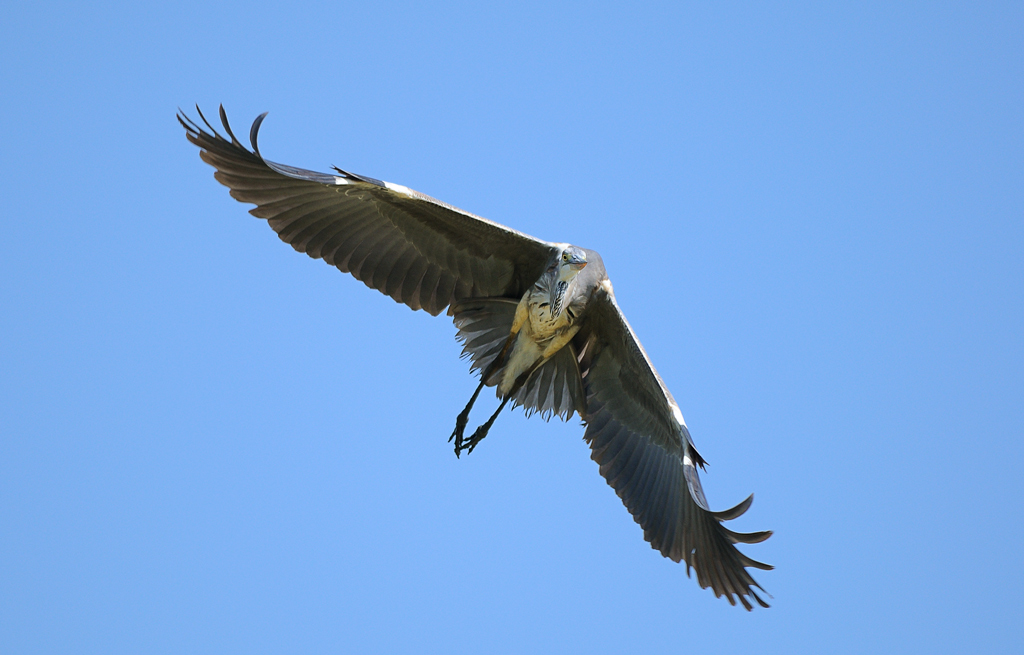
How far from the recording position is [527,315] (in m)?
8.50

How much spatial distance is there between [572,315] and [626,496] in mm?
1817

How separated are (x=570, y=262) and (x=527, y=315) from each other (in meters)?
0.71

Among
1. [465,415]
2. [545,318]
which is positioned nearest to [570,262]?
[545,318]

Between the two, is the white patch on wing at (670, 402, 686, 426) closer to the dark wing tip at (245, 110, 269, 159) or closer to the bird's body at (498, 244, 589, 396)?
the bird's body at (498, 244, 589, 396)

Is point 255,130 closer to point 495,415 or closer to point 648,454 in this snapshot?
point 495,415

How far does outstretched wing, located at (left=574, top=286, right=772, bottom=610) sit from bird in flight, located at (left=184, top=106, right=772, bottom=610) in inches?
0.4

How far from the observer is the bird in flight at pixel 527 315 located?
8.20 m

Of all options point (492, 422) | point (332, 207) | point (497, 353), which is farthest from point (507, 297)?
point (332, 207)

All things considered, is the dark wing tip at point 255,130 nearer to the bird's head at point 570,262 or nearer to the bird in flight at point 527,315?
the bird in flight at point 527,315

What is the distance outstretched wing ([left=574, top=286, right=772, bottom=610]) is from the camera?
8.41 meters

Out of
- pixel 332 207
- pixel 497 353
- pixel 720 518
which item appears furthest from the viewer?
pixel 497 353

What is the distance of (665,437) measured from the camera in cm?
883

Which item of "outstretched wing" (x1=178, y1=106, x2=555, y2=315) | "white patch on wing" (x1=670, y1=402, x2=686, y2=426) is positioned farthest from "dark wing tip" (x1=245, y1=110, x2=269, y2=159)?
"white patch on wing" (x1=670, y1=402, x2=686, y2=426)

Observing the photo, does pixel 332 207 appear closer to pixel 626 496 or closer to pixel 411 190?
pixel 411 190
